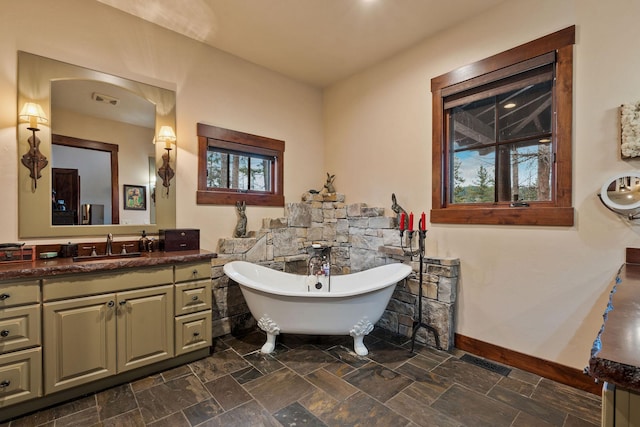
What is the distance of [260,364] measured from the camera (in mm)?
2424

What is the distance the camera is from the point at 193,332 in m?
2.44

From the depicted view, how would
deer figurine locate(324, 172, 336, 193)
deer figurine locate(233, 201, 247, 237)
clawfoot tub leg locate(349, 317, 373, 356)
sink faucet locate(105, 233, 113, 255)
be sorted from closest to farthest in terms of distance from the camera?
sink faucet locate(105, 233, 113, 255) → clawfoot tub leg locate(349, 317, 373, 356) → deer figurine locate(233, 201, 247, 237) → deer figurine locate(324, 172, 336, 193)

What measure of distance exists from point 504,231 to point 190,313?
2.65 meters

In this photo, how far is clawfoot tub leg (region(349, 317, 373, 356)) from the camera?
2557 mm

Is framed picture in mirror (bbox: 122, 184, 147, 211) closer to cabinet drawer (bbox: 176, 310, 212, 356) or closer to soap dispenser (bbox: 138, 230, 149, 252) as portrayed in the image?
soap dispenser (bbox: 138, 230, 149, 252)

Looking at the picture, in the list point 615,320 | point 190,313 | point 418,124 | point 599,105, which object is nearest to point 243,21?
point 418,124

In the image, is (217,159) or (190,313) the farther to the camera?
(217,159)

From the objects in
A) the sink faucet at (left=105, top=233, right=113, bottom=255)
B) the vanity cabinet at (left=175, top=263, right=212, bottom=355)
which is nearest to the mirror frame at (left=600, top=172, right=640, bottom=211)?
Result: the vanity cabinet at (left=175, top=263, right=212, bottom=355)

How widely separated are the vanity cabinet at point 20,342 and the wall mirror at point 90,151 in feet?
1.98

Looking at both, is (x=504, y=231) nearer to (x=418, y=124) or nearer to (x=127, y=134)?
(x=418, y=124)

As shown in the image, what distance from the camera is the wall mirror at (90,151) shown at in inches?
87.0

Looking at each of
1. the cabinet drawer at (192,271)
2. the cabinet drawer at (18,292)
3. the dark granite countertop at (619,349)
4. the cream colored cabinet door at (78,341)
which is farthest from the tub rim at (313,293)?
the dark granite countertop at (619,349)

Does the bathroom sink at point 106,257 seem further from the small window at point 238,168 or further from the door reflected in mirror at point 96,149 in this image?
the small window at point 238,168

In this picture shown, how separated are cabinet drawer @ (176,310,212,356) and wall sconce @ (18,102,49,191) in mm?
1480
